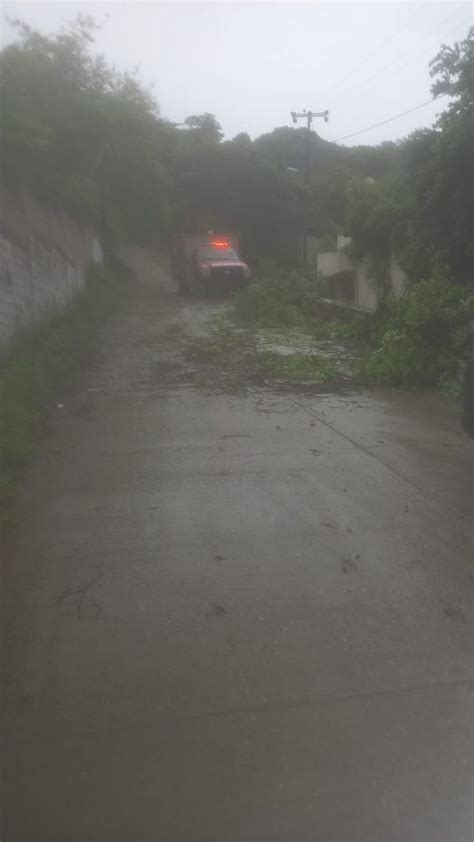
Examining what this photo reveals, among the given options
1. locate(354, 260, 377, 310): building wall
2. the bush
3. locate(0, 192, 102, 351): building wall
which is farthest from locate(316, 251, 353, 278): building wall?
the bush

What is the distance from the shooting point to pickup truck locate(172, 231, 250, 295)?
2697 centimetres

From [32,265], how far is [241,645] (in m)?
10.6

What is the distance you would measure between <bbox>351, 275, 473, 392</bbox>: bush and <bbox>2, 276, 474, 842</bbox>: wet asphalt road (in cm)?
385

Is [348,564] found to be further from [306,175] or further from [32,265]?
[306,175]

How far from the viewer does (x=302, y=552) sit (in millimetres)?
6039

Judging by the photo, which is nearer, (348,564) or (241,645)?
(241,645)

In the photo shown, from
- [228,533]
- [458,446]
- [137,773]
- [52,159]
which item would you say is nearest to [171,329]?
[52,159]

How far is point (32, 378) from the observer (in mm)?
11250

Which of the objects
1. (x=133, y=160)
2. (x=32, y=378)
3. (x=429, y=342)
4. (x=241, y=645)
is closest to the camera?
(x=241, y=645)

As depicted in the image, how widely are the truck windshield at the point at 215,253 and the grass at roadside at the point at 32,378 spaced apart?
8.78 m

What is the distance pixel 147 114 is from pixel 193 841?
2184 centimetres

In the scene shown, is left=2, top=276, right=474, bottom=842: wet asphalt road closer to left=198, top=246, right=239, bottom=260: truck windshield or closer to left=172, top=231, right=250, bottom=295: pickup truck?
left=172, top=231, right=250, bottom=295: pickup truck

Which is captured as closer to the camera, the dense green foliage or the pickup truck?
the dense green foliage

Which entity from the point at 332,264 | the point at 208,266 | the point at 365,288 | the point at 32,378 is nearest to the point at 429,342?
the point at 32,378
